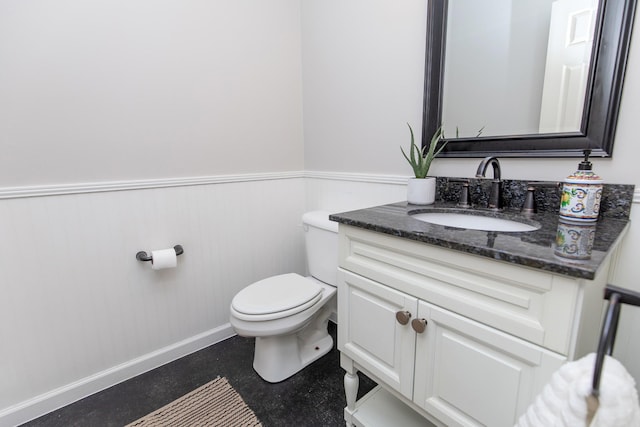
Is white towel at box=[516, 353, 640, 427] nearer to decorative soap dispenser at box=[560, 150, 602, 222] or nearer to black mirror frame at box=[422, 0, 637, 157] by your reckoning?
decorative soap dispenser at box=[560, 150, 602, 222]

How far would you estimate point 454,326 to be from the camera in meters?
0.80

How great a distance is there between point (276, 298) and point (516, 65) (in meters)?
1.31

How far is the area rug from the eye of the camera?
124 cm

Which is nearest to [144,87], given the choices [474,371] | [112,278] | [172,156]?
[172,156]

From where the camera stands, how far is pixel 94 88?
1.24m

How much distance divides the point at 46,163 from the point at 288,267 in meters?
1.30

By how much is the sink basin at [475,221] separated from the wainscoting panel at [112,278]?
3.34 ft

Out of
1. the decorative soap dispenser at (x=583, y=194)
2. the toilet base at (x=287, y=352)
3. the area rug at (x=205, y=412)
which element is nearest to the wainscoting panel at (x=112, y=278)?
the area rug at (x=205, y=412)

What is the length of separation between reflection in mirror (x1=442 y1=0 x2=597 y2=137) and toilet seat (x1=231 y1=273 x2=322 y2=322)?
0.95 meters

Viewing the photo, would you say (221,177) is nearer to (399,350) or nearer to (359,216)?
(359,216)

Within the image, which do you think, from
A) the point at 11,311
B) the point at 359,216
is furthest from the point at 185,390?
the point at 359,216

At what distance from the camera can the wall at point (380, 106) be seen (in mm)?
913

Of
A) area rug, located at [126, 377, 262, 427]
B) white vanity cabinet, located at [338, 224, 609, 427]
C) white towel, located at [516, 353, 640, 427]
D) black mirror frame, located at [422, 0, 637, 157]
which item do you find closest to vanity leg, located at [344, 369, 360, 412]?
white vanity cabinet, located at [338, 224, 609, 427]

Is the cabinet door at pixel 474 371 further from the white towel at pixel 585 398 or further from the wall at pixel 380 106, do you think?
the wall at pixel 380 106
